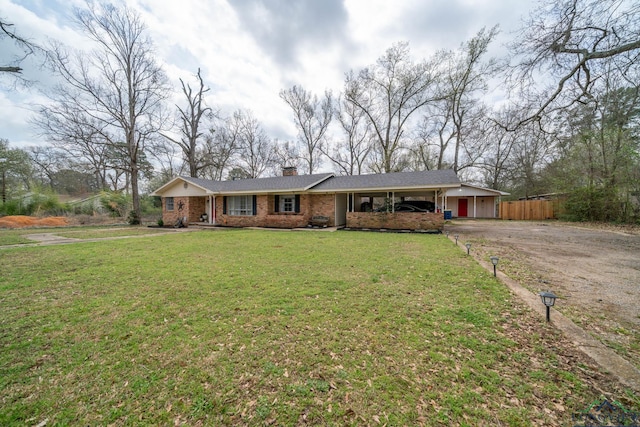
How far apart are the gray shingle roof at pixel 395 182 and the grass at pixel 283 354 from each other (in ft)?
25.5

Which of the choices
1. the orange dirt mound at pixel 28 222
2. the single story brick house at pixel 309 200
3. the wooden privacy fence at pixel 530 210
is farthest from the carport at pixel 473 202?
the orange dirt mound at pixel 28 222

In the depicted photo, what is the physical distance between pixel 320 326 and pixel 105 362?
7.20 feet

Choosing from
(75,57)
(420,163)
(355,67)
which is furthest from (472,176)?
(75,57)

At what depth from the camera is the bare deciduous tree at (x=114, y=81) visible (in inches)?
612

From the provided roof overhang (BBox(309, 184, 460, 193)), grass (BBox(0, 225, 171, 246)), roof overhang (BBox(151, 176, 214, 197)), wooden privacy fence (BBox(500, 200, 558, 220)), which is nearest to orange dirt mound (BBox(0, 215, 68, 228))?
grass (BBox(0, 225, 171, 246))

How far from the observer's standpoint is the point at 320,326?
2.96 m

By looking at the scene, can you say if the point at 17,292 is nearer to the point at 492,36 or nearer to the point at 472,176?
the point at 492,36

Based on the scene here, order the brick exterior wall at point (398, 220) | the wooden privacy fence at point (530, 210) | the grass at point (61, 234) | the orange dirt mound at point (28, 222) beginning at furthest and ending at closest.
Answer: the wooden privacy fence at point (530, 210), the orange dirt mound at point (28, 222), the brick exterior wall at point (398, 220), the grass at point (61, 234)

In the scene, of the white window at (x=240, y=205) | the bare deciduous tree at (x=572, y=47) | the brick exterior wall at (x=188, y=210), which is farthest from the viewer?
the brick exterior wall at (x=188, y=210)

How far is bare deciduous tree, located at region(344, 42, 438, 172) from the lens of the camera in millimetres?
21375

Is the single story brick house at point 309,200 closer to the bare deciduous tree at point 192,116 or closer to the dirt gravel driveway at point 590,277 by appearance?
the dirt gravel driveway at point 590,277

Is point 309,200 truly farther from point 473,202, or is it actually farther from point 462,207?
point 473,202

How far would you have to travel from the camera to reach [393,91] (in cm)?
2272

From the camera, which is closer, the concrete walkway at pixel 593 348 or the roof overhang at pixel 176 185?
the concrete walkway at pixel 593 348
